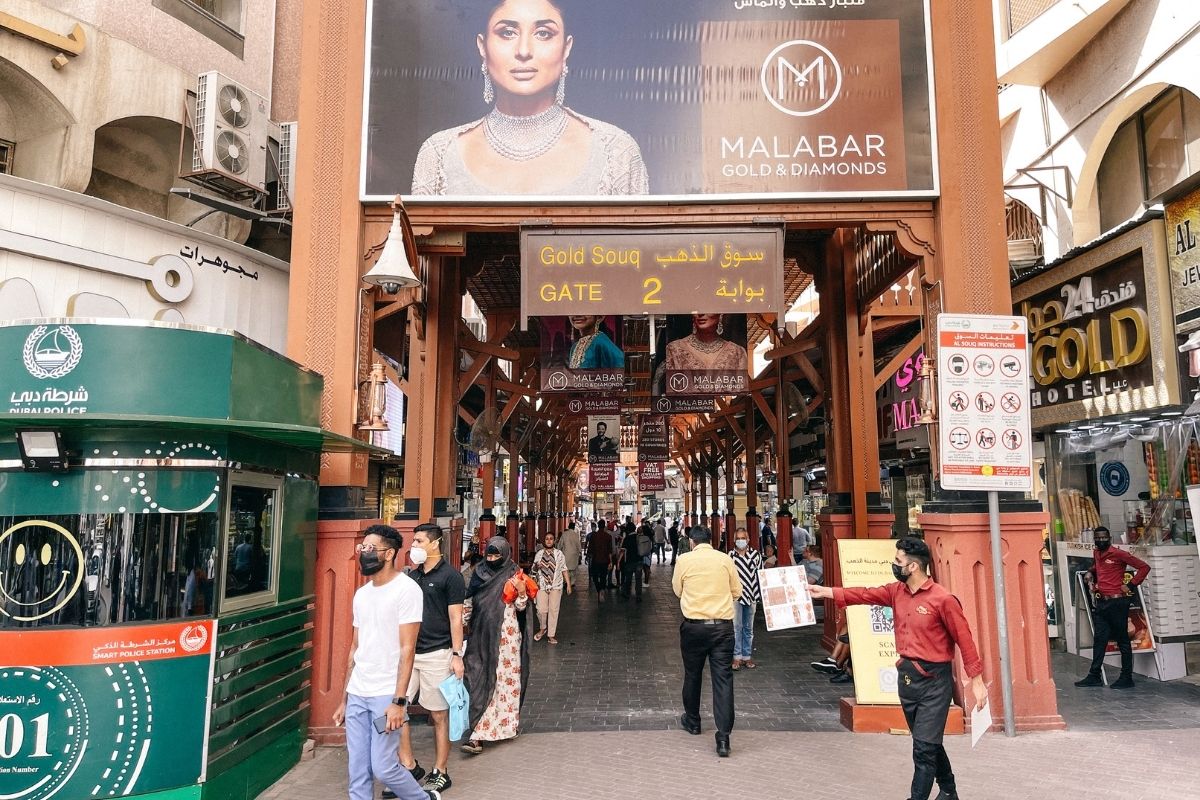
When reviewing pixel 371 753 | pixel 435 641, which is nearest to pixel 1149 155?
pixel 435 641

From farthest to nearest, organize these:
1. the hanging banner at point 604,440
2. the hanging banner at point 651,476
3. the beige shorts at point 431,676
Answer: the hanging banner at point 651,476 → the hanging banner at point 604,440 → the beige shorts at point 431,676

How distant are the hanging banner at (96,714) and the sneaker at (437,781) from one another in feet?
4.97

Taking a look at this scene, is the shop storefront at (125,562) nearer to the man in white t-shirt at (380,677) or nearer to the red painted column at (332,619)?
the man in white t-shirt at (380,677)

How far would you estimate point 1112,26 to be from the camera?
11.1 meters

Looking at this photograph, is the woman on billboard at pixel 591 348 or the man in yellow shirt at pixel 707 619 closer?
the man in yellow shirt at pixel 707 619

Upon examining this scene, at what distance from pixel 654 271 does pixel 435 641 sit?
161 inches

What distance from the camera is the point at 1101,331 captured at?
10219mm

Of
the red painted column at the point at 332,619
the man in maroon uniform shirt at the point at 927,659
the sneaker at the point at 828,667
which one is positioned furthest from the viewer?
the sneaker at the point at 828,667

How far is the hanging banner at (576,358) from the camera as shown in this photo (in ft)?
43.7

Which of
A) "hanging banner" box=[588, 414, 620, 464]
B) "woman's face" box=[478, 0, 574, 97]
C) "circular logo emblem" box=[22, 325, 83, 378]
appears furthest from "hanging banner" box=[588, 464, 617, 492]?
"circular logo emblem" box=[22, 325, 83, 378]

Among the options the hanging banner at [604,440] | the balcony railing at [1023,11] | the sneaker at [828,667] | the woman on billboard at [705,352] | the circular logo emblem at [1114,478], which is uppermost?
the balcony railing at [1023,11]

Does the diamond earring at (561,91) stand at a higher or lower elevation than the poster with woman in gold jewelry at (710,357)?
higher

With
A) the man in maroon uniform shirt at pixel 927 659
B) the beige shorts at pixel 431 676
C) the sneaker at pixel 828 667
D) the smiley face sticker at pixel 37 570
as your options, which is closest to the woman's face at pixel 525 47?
the beige shorts at pixel 431 676

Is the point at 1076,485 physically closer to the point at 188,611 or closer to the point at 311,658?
the point at 311,658
